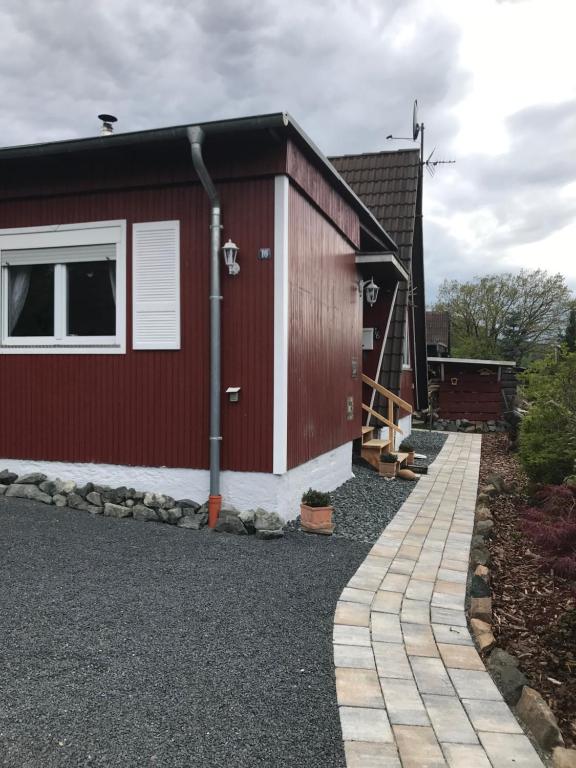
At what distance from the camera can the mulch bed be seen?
8.77 feet

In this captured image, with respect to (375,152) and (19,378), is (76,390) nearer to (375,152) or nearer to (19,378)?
(19,378)

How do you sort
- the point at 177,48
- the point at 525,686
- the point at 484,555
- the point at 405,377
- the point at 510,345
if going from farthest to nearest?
the point at 510,345 < the point at 405,377 < the point at 177,48 < the point at 484,555 < the point at 525,686

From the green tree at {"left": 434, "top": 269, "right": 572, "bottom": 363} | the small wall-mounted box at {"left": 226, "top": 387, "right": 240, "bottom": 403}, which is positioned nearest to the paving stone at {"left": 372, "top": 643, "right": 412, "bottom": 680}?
the small wall-mounted box at {"left": 226, "top": 387, "right": 240, "bottom": 403}

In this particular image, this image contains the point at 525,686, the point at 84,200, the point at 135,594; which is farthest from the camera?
the point at 84,200

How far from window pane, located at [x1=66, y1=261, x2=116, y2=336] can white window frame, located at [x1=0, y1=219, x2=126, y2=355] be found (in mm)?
70

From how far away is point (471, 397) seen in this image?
18.8 meters

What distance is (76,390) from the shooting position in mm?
6031

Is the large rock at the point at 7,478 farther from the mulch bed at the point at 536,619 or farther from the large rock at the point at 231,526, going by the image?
the mulch bed at the point at 536,619

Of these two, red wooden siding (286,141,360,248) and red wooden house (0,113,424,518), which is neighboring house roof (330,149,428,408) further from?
red wooden house (0,113,424,518)

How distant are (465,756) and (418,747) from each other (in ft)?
0.57

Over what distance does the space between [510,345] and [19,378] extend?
30.6 metres

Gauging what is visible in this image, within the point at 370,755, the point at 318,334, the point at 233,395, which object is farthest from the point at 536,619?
the point at 318,334

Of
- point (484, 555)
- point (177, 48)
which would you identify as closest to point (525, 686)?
point (484, 555)

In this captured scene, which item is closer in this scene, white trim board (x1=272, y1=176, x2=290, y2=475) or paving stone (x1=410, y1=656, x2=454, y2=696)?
paving stone (x1=410, y1=656, x2=454, y2=696)
